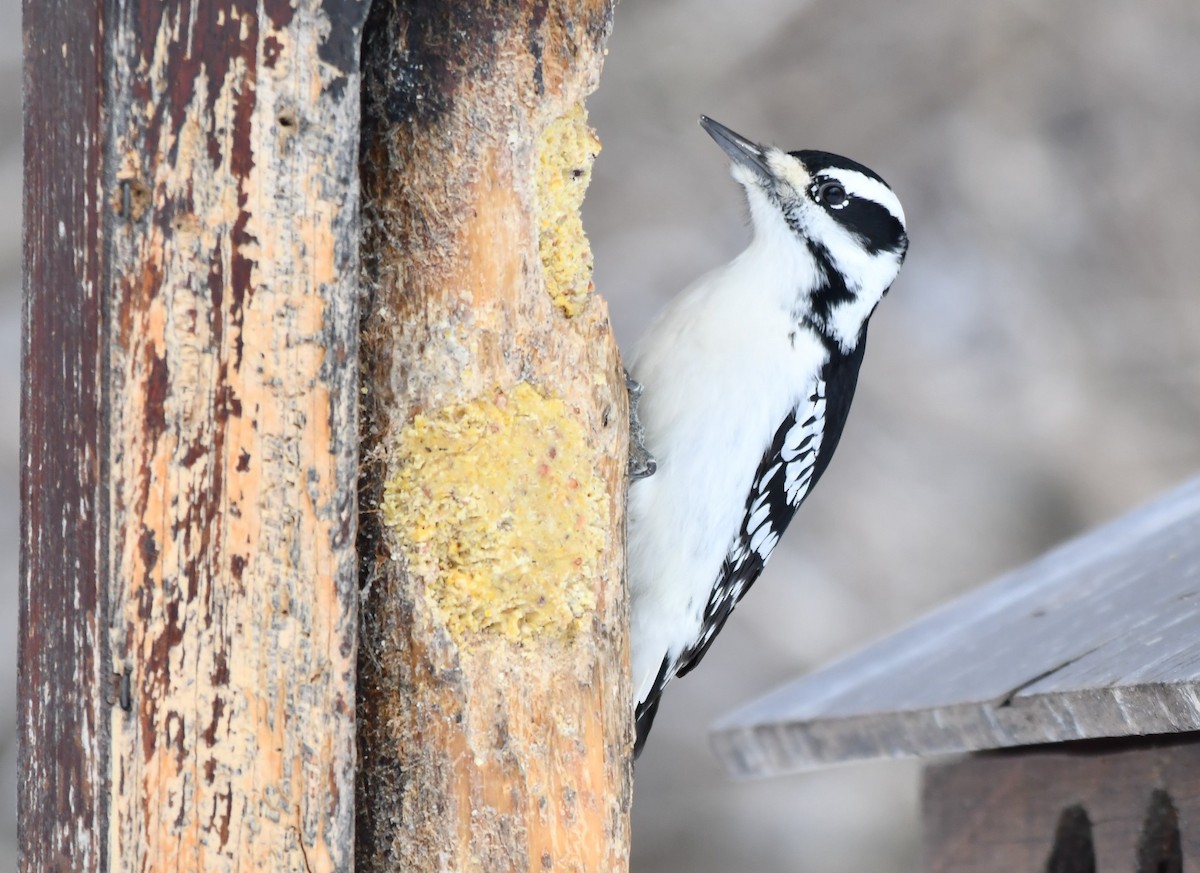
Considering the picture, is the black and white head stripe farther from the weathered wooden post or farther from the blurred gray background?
the blurred gray background

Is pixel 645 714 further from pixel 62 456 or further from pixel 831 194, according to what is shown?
pixel 62 456

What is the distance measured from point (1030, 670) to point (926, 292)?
2886 millimetres

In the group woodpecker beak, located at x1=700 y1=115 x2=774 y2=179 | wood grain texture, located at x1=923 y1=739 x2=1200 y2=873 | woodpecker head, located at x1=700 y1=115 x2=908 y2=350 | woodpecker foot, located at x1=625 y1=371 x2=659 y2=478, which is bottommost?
wood grain texture, located at x1=923 y1=739 x2=1200 y2=873

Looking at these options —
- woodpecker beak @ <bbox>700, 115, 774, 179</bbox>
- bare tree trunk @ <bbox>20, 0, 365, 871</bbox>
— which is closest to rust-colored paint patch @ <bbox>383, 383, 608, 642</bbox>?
bare tree trunk @ <bbox>20, 0, 365, 871</bbox>

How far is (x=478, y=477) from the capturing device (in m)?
2.01

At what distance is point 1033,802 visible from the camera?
2.58 metres

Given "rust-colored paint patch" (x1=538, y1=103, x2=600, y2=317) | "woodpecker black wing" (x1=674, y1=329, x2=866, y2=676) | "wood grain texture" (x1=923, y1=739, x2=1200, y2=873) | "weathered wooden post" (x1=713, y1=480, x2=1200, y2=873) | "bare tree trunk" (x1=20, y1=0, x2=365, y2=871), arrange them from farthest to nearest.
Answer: "woodpecker black wing" (x1=674, y1=329, x2=866, y2=676) → "wood grain texture" (x1=923, y1=739, x2=1200, y2=873) → "weathered wooden post" (x1=713, y1=480, x2=1200, y2=873) → "rust-colored paint patch" (x1=538, y1=103, x2=600, y2=317) → "bare tree trunk" (x1=20, y1=0, x2=365, y2=871)

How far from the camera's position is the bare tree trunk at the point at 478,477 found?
1959 millimetres

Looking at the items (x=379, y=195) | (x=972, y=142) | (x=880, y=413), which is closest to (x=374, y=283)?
(x=379, y=195)

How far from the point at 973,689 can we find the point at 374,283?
1.07 m

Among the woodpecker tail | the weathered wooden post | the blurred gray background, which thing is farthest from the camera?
the blurred gray background

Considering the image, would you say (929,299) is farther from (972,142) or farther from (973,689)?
(973,689)

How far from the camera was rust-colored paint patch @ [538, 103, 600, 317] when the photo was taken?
2.12 metres

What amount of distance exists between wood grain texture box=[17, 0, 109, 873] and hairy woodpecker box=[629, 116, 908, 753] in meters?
1.22
